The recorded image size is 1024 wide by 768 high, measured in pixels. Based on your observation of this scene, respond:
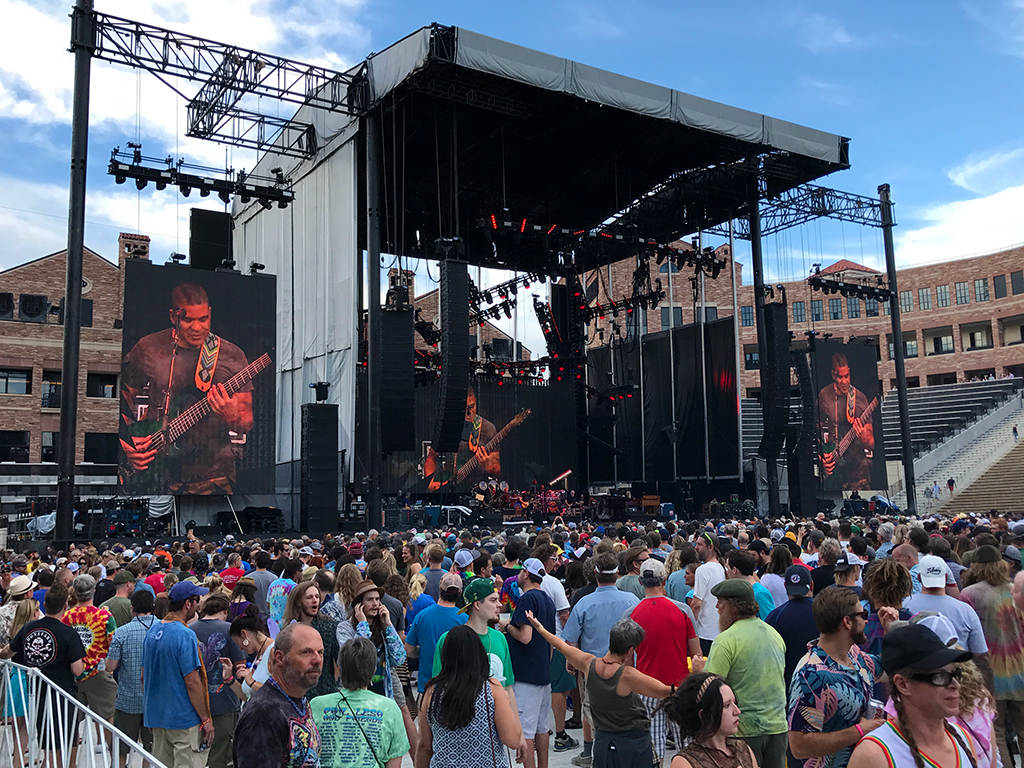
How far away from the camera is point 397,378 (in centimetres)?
2102

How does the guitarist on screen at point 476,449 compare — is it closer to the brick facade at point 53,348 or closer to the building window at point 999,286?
the brick facade at point 53,348

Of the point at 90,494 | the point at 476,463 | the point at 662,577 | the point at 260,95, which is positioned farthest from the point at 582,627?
the point at 90,494

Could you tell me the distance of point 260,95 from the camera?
21.4 m

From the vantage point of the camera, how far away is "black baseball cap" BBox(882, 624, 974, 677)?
2.34 meters

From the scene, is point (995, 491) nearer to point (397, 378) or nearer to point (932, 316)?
point (397, 378)

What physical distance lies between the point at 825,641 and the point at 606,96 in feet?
68.7

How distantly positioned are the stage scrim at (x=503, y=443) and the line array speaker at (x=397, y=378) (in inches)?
352

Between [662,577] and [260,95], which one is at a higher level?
[260,95]

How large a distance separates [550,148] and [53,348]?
71.2ft

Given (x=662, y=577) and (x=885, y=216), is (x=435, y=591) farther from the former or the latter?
(x=885, y=216)

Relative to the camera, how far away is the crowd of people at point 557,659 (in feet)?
9.31

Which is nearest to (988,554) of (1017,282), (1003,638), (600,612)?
(1003,638)

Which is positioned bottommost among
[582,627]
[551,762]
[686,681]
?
[551,762]

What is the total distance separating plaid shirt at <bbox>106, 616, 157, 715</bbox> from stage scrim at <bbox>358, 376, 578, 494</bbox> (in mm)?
24236
